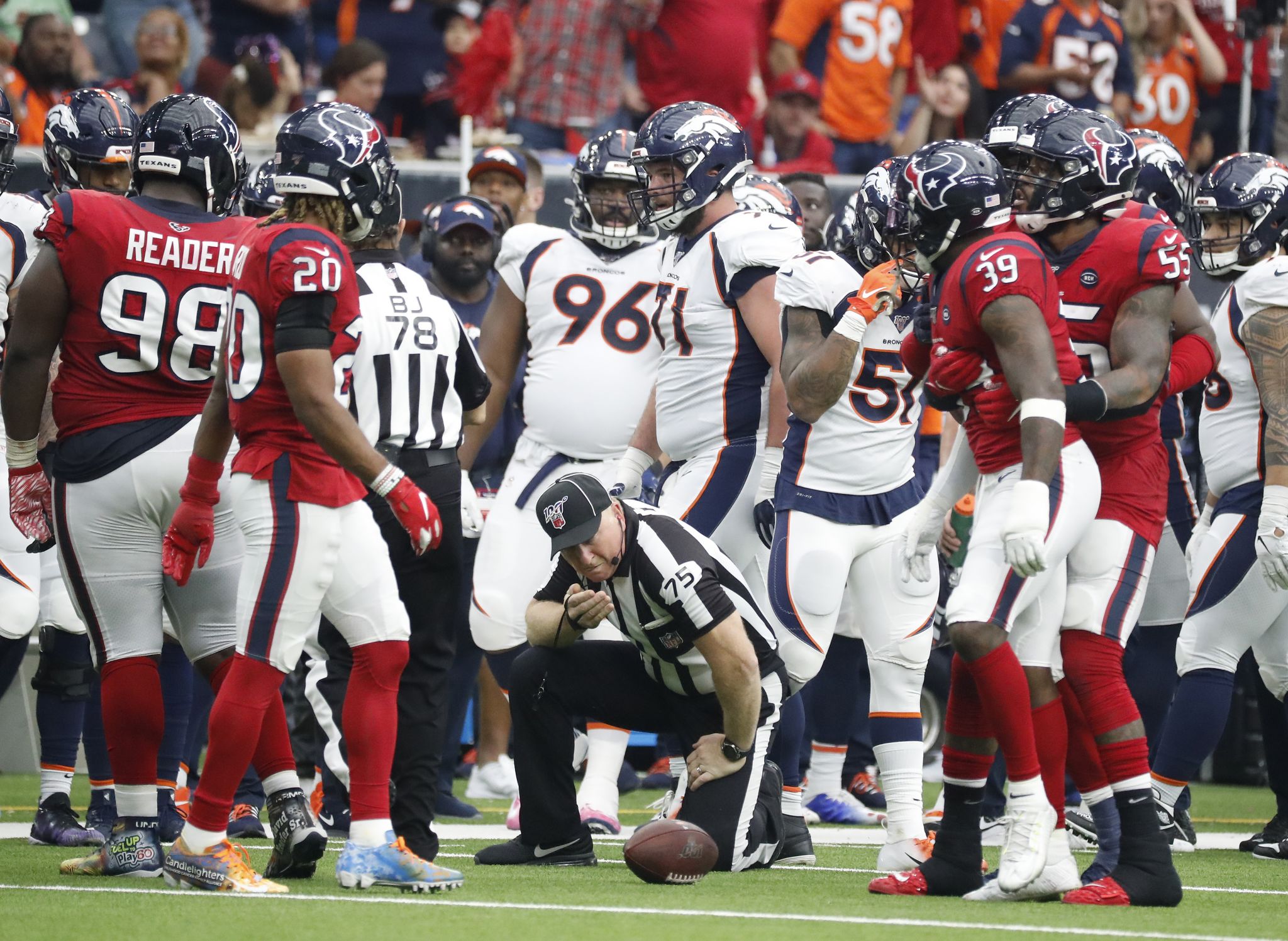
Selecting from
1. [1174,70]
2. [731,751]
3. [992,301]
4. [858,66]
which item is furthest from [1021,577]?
[1174,70]

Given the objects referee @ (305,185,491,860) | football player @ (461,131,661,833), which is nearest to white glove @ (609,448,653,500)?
football player @ (461,131,661,833)

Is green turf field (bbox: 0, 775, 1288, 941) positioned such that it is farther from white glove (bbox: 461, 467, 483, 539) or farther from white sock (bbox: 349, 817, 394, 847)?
white glove (bbox: 461, 467, 483, 539)

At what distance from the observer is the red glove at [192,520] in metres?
4.82

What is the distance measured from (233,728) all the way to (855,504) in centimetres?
225

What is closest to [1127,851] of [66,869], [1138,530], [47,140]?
[1138,530]

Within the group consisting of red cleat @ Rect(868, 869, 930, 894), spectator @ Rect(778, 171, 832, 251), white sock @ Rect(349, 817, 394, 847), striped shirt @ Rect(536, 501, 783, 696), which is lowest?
red cleat @ Rect(868, 869, 930, 894)

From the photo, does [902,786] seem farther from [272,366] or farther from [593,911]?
[272,366]

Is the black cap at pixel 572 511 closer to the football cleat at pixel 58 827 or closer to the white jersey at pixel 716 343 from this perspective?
the white jersey at pixel 716 343

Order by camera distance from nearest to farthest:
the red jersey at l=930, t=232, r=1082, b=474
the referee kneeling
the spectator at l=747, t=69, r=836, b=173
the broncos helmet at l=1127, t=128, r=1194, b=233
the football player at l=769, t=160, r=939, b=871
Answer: the red jersey at l=930, t=232, r=1082, b=474
the referee kneeling
the football player at l=769, t=160, r=939, b=871
the broncos helmet at l=1127, t=128, r=1194, b=233
the spectator at l=747, t=69, r=836, b=173

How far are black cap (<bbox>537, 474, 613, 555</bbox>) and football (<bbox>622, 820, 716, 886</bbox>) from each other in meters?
0.82

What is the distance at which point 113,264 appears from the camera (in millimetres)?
5043

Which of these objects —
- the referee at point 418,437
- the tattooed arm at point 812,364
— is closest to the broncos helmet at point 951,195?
the tattooed arm at point 812,364

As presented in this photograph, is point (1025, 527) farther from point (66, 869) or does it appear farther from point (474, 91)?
point (474, 91)

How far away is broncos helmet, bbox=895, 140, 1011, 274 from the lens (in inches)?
193
